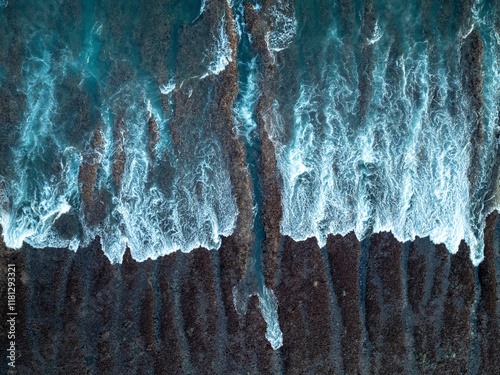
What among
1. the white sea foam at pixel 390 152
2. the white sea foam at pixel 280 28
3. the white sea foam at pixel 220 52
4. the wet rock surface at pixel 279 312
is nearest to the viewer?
the wet rock surface at pixel 279 312

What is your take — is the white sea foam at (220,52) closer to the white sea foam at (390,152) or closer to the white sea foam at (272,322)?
the white sea foam at (390,152)

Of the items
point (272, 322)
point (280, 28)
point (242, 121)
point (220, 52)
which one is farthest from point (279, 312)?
point (280, 28)

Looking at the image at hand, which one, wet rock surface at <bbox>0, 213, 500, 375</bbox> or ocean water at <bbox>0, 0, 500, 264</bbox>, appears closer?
wet rock surface at <bbox>0, 213, 500, 375</bbox>

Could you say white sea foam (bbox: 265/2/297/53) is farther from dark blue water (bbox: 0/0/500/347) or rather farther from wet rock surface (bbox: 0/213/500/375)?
wet rock surface (bbox: 0/213/500/375)

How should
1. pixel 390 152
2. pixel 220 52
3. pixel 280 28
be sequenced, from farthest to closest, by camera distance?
pixel 390 152, pixel 280 28, pixel 220 52

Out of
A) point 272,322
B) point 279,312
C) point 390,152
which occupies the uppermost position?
point 390,152

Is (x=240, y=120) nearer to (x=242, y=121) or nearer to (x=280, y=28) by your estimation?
(x=242, y=121)

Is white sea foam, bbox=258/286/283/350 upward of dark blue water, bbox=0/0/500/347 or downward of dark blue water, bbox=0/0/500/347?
downward

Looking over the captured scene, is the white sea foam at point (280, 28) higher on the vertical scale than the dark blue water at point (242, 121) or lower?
higher

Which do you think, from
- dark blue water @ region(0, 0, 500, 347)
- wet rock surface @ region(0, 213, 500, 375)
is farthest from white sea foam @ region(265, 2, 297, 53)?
wet rock surface @ region(0, 213, 500, 375)

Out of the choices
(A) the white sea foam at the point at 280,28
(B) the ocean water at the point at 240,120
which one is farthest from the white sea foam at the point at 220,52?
(A) the white sea foam at the point at 280,28
